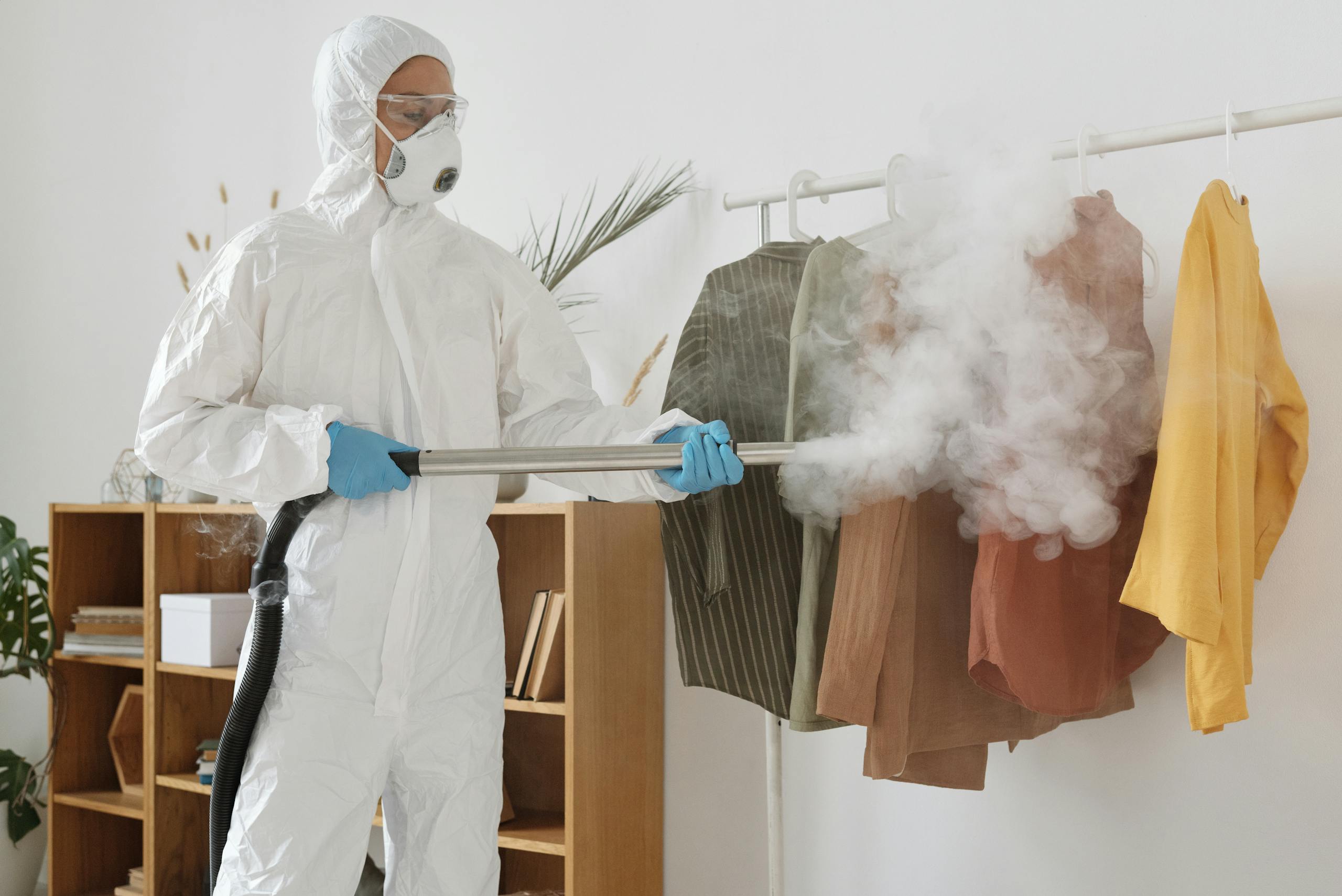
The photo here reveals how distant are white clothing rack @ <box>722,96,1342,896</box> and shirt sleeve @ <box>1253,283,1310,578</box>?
0.24m

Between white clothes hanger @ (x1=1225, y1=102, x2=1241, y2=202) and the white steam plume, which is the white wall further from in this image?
the white steam plume

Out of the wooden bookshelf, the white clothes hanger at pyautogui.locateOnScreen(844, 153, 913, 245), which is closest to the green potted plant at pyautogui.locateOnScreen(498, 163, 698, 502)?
the wooden bookshelf

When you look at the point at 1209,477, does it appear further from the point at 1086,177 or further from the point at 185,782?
the point at 185,782

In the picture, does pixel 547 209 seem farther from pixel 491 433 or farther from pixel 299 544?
pixel 299 544

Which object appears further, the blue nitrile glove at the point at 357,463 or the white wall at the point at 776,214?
the white wall at the point at 776,214

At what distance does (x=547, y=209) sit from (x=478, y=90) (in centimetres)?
41

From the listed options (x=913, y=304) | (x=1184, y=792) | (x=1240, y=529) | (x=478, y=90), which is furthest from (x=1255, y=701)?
(x=478, y=90)

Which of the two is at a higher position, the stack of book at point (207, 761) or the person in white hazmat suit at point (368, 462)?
the person in white hazmat suit at point (368, 462)

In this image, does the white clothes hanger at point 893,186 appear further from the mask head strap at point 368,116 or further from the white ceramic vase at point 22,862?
the white ceramic vase at point 22,862

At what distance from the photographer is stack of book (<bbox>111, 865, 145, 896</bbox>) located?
2.86 meters

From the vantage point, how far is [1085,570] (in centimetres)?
152

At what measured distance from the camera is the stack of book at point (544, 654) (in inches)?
88.2

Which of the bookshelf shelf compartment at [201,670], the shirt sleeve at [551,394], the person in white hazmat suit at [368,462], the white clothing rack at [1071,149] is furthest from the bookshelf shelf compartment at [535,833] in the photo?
the shirt sleeve at [551,394]

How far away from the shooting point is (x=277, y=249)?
152cm
